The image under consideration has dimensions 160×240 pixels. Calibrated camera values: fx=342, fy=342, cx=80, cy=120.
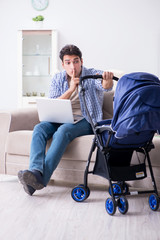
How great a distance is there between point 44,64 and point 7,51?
33.1 inches

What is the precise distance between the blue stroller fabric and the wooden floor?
0.45m

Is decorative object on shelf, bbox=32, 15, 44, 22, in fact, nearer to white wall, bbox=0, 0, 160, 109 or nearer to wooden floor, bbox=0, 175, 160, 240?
white wall, bbox=0, 0, 160, 109

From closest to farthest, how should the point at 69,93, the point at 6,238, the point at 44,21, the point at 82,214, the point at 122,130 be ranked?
the point at 6,238
the point at 122,130
the point at 82,214
the point at 69,93
the point at 44,21

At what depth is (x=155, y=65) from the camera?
207 inches

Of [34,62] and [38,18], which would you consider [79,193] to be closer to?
[34,62]

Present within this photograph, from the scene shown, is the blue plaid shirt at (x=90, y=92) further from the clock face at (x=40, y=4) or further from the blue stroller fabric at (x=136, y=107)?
the clock face at (x=40, y=4)

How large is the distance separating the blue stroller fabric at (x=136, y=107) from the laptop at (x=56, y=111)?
1.64 feet

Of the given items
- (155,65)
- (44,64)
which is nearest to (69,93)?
(44,64)

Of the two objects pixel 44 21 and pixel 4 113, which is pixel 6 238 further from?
Result: pixel 44 21

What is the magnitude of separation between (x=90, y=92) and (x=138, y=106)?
0.81 meters

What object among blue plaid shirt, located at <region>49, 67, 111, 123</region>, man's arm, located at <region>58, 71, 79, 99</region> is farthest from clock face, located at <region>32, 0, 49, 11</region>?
man's arm, located at <region>58, 71, 79, 99</region>

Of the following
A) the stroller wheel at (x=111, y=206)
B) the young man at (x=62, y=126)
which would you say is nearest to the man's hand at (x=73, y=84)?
the young man at (x=62, y=126)

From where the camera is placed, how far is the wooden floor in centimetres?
163

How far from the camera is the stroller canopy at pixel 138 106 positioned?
174 centimetres
